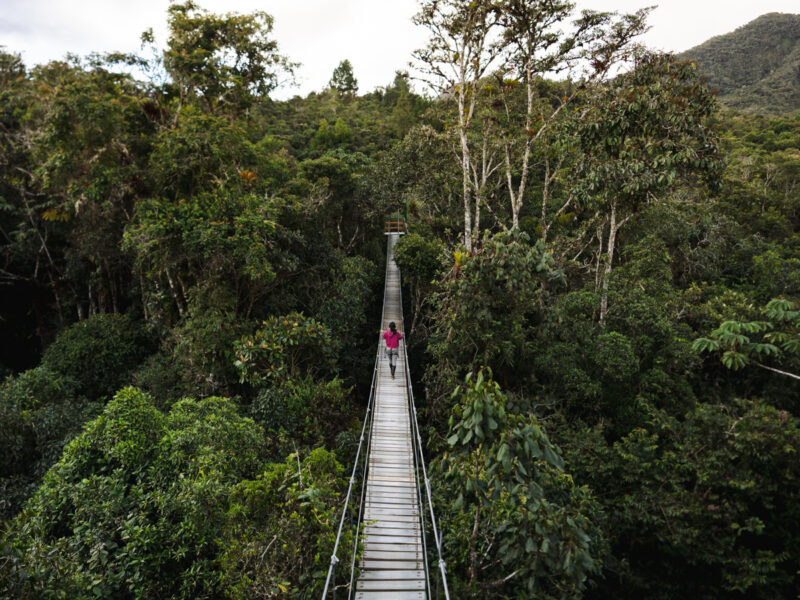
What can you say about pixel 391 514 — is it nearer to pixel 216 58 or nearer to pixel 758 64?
pixel 216 58

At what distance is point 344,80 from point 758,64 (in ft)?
157

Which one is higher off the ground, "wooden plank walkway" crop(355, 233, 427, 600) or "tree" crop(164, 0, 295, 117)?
"tree" crop(164, 0, 295, 117)

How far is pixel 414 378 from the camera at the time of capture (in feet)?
36.9

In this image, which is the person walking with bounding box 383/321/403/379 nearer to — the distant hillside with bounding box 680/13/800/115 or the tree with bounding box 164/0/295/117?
the tree with bounding box 164/0/295/117

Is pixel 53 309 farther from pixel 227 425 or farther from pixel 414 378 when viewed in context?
pixel 414 378

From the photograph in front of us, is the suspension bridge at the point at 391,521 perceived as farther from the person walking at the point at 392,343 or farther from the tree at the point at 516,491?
the person walking at the point at 392,343

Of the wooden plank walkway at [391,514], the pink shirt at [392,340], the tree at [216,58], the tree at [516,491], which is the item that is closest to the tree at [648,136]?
the pink shirt at [392,340]

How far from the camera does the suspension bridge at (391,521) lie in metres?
4.26

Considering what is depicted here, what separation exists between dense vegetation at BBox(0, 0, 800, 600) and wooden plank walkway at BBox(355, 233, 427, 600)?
0.44 meters

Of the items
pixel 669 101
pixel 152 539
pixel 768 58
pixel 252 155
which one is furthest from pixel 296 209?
pixel 768 58

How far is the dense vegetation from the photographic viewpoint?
186 inches

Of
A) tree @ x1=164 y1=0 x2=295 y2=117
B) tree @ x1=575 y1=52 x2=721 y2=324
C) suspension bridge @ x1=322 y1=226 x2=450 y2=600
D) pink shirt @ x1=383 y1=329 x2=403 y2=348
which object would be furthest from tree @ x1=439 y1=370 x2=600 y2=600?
tree @ x1=164 y1=0 x2=295 y2=117

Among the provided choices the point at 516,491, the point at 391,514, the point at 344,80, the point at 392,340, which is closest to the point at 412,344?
the point at 392,340

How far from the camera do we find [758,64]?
155 ft
